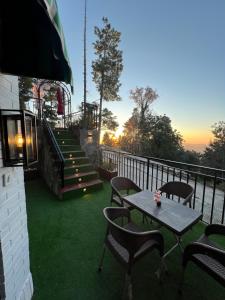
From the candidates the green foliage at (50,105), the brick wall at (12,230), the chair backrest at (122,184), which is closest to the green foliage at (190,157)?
the green foliage at (50,105)

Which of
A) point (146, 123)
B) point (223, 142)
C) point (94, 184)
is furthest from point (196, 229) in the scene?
point (223, 142)

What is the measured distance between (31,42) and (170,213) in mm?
2230

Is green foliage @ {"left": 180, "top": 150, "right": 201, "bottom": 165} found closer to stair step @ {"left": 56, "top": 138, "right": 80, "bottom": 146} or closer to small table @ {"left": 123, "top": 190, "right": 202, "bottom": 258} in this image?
stair step @ {"left": 56, "top": 138, "right": 80, "bottom": 146}

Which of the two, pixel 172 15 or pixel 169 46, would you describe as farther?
pixel 169 46

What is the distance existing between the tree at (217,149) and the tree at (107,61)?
531 inches

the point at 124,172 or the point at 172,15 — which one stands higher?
the point at 172,15

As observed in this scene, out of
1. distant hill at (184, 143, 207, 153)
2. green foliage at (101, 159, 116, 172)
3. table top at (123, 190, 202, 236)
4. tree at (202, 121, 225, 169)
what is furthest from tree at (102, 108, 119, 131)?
tree at (202, 121, 225, 169)

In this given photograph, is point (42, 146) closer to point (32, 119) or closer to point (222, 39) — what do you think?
point (32, 119)

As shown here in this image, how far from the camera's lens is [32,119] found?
153 cm

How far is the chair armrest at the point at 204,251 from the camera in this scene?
1.28m

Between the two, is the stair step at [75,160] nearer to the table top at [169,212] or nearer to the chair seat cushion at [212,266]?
the table top at [169,212]

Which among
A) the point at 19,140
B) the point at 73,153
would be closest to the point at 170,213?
the point at 19,140

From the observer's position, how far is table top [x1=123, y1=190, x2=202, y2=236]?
1757 millimetres

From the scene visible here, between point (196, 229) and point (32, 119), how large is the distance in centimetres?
309
